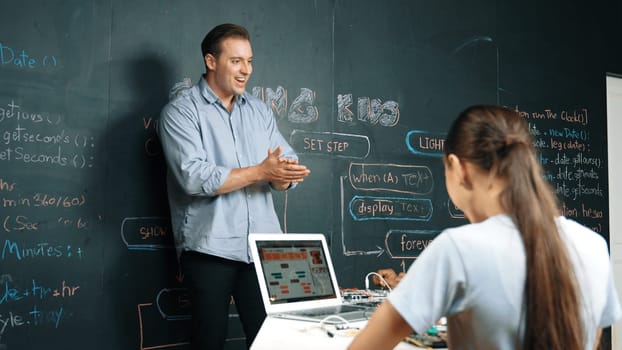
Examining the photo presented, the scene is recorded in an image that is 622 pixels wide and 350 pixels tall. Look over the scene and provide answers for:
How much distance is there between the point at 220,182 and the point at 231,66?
0.57 meters


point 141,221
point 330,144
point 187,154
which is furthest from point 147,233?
point 330,144

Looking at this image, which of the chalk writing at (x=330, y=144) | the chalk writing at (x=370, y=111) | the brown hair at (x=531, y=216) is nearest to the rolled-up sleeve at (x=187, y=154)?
the chalk writing at (x=330, y=144)

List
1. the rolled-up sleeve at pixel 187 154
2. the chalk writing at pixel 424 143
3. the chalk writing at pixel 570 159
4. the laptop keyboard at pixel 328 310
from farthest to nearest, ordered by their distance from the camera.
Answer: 1. the chalk writing at pixel 570 159
2. the chalk writing at pixel 424 143
3. the rolled-up sleeve at pixel 187 154
4. the laptop keyboard at pixel 328 310

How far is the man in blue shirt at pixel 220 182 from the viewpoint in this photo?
281cm

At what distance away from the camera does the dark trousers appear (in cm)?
284

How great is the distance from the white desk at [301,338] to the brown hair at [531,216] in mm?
496

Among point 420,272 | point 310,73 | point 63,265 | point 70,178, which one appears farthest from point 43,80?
point 420,272

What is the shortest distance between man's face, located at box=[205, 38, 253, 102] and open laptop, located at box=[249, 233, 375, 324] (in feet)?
3.10

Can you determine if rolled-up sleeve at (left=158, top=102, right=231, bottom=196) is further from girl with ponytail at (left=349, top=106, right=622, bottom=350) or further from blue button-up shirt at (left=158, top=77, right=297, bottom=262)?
girl with ponytail at (left=349, top=106, right=622, bottom=350)

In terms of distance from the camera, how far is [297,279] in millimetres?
2277

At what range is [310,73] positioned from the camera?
3.96 m

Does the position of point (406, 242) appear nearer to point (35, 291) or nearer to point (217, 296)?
point (217, 296)

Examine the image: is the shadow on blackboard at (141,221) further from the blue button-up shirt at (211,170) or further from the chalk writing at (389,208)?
the chalk writing at (389,208)

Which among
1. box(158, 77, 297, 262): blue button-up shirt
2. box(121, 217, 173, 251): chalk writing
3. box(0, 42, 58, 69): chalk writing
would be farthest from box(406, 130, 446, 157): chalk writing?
box(0, 42, 58, 69): chalk writing
